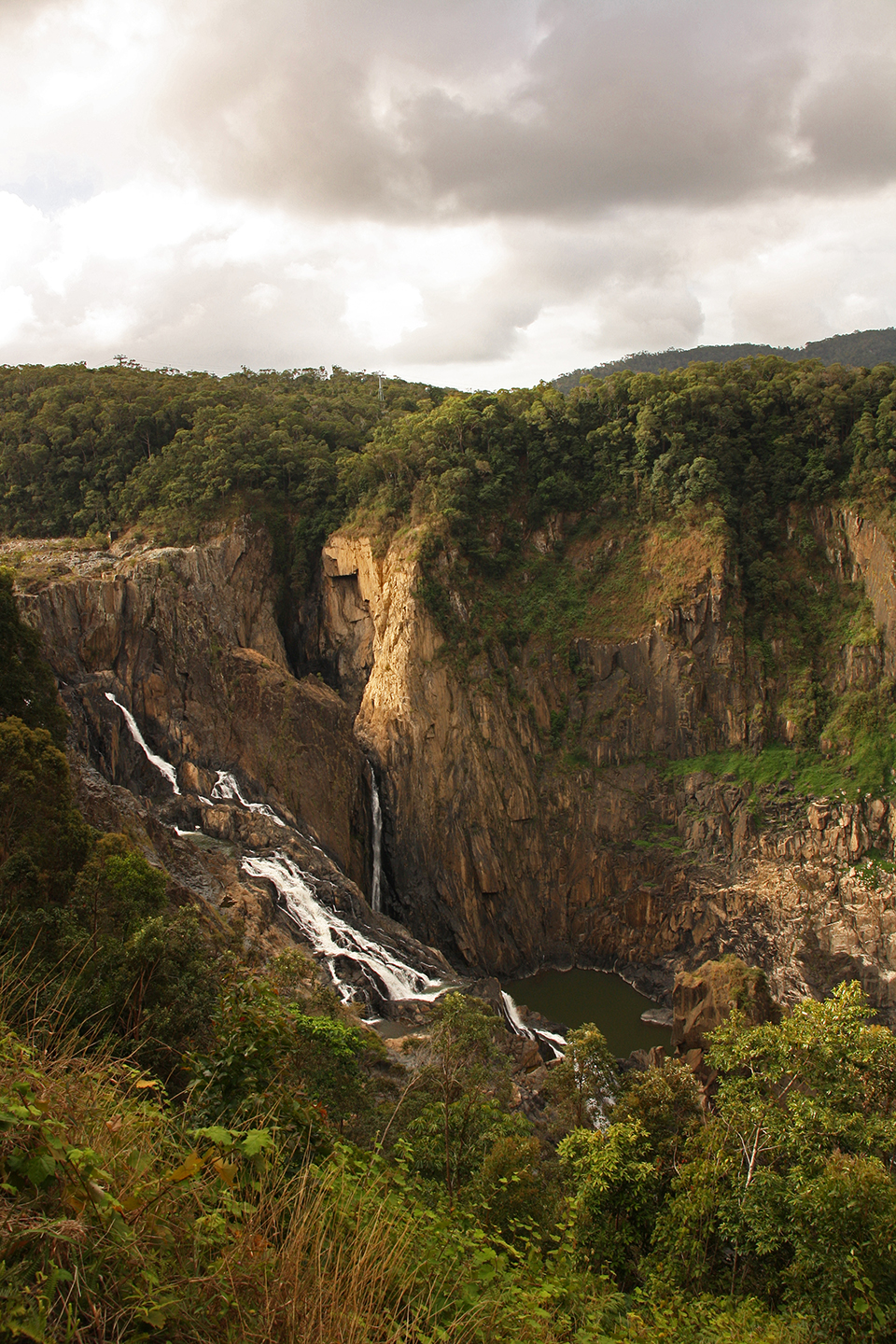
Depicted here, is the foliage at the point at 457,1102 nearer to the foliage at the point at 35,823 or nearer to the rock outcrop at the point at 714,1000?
the foliage at the point at 35,823

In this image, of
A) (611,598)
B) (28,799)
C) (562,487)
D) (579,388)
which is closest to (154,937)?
(28,799)

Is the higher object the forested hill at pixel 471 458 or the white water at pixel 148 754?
the forested hill at pixel 471 458

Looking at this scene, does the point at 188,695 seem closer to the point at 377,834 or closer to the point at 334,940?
the point at 377,834

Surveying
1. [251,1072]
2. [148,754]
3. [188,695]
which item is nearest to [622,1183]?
[251,1072]

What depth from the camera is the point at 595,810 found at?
33.2 meters

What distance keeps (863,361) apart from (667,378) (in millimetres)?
62660

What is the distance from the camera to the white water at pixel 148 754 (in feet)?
86.5

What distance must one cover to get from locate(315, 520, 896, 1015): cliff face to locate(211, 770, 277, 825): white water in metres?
6.14

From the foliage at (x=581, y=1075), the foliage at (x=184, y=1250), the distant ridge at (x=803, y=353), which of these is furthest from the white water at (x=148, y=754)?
the distant ridge at (x=803, y=353)

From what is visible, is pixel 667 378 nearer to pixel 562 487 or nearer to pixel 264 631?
pixel 562 487

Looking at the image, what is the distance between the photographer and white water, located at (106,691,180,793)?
86.5 ft

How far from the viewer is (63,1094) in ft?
13.7

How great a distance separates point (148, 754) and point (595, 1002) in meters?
18.1

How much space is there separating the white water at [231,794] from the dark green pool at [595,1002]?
1142cm
